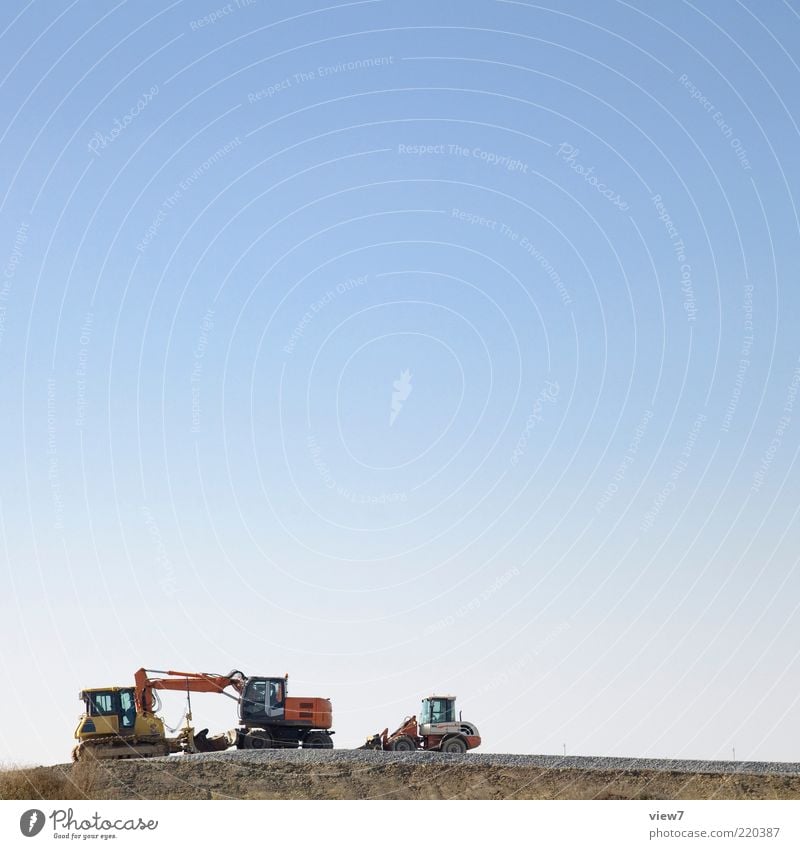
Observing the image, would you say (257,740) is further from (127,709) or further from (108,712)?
(108,712)

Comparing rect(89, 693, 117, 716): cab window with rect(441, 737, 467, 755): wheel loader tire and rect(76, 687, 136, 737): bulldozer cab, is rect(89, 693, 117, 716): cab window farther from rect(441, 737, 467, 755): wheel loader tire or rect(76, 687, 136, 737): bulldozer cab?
rect(441, 737, 467, 755): wheel loader tire

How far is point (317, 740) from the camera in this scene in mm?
47875

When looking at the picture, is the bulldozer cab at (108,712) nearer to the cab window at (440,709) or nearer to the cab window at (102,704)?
the cab window at (102,704)

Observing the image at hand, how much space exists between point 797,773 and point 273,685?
1955 cm

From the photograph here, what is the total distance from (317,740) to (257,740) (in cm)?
250

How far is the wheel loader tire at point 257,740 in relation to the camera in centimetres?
4659
